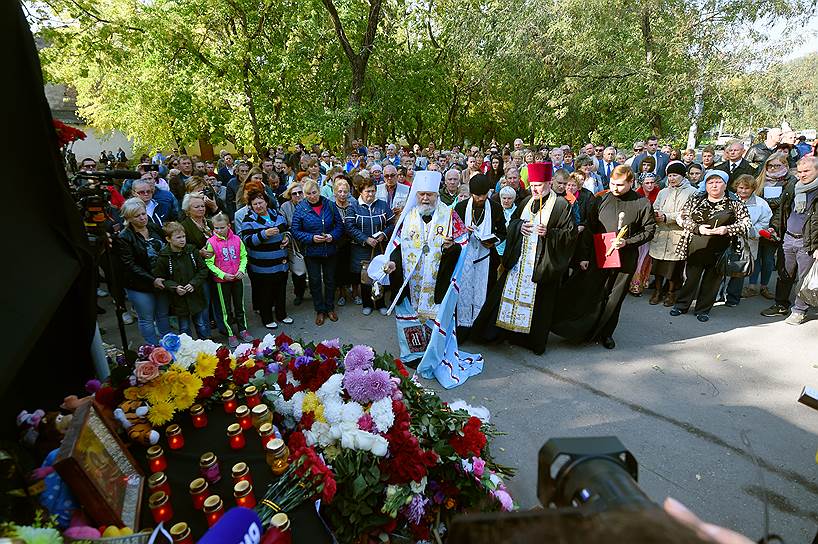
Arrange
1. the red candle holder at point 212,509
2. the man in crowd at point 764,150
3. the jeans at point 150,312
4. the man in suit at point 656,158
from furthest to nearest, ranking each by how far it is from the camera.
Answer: the man in suit at point 656,158
the man in crowd at point 764,150
the jeans at point 150,312
the red candle holder at point 212,509

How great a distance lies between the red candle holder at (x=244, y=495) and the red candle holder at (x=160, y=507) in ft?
0.91

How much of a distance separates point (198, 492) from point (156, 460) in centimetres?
41

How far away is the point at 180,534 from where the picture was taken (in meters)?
1.81

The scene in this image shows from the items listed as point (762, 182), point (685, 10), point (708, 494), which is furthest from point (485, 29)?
point (708, 494)

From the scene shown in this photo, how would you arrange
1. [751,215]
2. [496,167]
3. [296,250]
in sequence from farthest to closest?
[496,167] → [296,250] → [751,215]

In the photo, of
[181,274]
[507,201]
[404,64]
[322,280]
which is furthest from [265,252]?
[404,64]

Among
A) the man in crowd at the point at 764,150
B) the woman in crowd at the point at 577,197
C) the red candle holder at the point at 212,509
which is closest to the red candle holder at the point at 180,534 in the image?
the red candle holder at the point at 212,509

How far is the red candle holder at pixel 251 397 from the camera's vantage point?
2844 mm

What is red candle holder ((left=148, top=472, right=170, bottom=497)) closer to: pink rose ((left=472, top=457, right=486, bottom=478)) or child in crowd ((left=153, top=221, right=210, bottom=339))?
pink rose ((left=472, top=457, right=486, bottom=478))

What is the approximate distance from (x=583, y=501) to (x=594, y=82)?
2093cm

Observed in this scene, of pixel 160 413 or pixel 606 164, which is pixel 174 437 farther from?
pixel 606 164

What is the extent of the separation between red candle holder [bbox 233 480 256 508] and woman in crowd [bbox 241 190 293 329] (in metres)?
4.11

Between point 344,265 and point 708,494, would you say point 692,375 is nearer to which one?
point 708,494

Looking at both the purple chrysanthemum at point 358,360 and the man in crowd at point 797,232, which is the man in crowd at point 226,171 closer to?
the purple chrysanthemum at point 358,360
